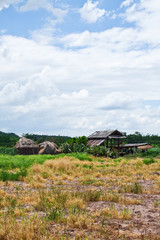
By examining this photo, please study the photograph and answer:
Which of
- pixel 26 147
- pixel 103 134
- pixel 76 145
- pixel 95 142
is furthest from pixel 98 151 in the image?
pixel 26 147

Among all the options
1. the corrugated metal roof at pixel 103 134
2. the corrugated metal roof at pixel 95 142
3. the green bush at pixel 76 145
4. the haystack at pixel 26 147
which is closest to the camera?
the green bush at pixel 76 145

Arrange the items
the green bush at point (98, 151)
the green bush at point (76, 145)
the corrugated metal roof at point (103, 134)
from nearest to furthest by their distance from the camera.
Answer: the green bush at point (98, 151) → the green bush at point (76, 145) → the corrugated metal roof at point (103, 134)

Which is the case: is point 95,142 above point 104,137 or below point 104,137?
below

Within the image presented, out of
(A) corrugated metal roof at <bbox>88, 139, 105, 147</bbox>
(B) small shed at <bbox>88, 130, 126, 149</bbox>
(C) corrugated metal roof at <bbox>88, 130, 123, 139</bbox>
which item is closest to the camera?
Result: (A) corrugated metal roof at <bbox>88, 139, 105, 147</bbox>

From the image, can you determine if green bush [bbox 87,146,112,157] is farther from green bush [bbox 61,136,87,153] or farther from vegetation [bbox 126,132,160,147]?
vegetation [bbox 126,132,160,147]

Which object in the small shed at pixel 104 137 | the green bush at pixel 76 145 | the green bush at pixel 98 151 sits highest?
the small shed at pixel 104 137

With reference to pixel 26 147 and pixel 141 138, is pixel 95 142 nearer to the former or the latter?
pixel 26 147

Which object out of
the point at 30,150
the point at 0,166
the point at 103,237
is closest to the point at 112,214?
the point at 103,237

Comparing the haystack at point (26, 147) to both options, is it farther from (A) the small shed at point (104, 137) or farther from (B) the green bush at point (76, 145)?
(A) the small shed at point (104, 137)

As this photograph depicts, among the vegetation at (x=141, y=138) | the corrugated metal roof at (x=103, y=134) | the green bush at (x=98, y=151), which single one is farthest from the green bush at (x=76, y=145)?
the vegetation at (x=141, y=138)

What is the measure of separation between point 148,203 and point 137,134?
8055cm

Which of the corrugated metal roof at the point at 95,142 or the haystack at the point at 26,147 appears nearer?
the corrugated metal roof at the point at 95,142

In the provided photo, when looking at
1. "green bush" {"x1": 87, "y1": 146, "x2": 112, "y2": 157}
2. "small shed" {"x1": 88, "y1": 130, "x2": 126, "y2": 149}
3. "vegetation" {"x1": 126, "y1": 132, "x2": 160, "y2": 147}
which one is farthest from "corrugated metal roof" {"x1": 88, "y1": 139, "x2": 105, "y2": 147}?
"vegetation" {"x1": 126, "y1": 132, "x2": 160, "y2": 147}

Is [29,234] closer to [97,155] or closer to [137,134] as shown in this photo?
[97,155]
